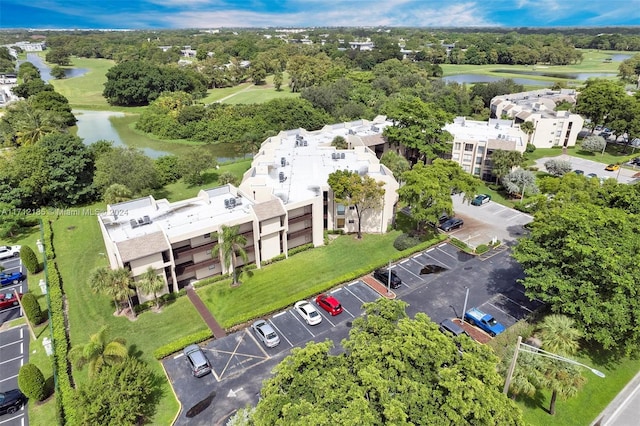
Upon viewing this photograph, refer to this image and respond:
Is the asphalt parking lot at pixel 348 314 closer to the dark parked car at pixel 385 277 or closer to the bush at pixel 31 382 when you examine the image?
the dark parked car at pixel 385 277

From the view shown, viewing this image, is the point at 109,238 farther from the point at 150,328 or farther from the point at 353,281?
the point at 353,281

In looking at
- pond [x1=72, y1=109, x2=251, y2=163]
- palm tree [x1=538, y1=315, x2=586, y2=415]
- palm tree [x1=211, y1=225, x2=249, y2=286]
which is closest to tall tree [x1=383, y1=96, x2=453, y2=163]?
pond [x1=72, y1=109, x2=251, y2=163]

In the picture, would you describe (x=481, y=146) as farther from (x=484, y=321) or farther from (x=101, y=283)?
(x=101, y=283)

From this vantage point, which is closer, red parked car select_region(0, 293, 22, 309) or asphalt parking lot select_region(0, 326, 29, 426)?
asphalt parking lot select_region(0, 326, 29, 426)

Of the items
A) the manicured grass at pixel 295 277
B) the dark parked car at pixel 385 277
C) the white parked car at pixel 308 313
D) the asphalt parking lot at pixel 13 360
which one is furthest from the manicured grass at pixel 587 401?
the asphalt parking lot at pixel 13 360

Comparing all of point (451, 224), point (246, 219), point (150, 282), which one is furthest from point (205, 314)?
point (451, 224)

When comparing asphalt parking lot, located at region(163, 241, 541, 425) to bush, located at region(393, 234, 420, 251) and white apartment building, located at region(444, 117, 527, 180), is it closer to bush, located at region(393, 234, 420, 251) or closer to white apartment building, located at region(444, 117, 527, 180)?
bush, located at region(393, 234, 420, 251)

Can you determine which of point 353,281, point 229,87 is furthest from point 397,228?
point 229,87
